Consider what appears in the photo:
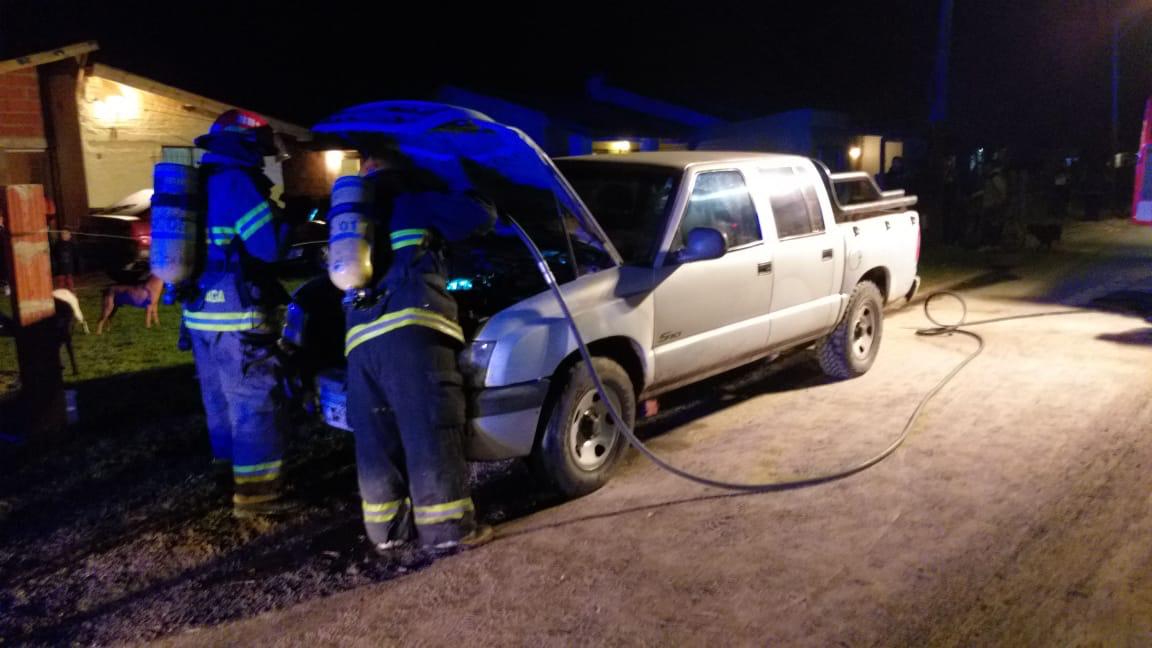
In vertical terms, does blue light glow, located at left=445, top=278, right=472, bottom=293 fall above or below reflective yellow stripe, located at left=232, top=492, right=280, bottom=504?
above

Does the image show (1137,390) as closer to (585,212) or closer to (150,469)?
(585,212)

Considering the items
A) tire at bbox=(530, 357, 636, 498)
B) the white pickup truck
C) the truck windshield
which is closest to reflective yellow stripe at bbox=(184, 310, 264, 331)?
the white pickup truck

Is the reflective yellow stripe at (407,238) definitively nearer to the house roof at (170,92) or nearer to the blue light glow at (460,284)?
the blue light glow at (460,284)

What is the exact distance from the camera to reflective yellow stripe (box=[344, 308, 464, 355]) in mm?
4207

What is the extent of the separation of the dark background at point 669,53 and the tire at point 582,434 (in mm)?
16831

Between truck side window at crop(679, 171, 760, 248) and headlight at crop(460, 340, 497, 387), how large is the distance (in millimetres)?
1677

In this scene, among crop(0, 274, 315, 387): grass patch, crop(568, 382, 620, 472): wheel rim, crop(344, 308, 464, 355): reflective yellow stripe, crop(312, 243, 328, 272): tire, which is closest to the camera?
crop(344, 308, 464, 355): reflective yellow stripe

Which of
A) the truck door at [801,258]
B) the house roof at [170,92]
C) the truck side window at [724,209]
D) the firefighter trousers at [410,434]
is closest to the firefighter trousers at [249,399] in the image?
the firefighter trousers at [410,434]

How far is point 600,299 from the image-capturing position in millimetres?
5086

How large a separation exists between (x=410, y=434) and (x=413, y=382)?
0.25 m

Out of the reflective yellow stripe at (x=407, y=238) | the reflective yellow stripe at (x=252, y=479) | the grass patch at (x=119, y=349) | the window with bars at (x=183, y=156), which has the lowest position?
the reflective yellow stripe at (x=252, y=479)

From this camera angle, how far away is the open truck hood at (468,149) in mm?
4531

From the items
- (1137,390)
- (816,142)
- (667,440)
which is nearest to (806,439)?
(667,440)

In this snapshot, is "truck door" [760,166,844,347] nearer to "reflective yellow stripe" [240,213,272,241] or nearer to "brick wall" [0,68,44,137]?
"reflective yellow stripe" [240,213,272,241]
